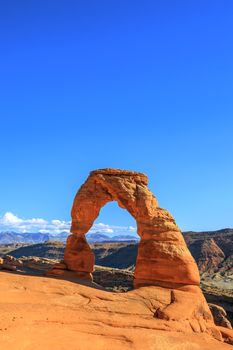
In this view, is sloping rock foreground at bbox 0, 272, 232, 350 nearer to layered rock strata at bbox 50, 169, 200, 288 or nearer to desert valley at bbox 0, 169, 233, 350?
desert valley at bbox 0, 169, 233, 350

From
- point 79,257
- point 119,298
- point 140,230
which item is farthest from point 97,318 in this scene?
point 79,257

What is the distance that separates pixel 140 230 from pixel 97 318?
7.96m

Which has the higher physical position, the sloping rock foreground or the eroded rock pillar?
the eroded rock pillar

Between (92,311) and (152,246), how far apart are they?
6.59 metres

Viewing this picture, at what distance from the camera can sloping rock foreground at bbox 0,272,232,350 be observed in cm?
1017

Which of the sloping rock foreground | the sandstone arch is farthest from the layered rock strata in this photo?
the sloping rock foreground

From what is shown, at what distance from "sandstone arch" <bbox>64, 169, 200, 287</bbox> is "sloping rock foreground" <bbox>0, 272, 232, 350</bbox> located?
3.44ft

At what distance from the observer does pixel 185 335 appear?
12.8m

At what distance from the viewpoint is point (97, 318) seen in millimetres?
12219

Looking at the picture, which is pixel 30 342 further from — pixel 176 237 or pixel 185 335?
pixel 176 237

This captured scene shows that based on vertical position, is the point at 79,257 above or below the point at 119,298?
above

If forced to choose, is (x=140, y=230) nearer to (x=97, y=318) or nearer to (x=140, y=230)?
(x=140, y=230)

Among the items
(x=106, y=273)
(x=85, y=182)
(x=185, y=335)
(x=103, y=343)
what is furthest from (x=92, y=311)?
(x=106, y=273)

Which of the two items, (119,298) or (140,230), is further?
(140,230)
